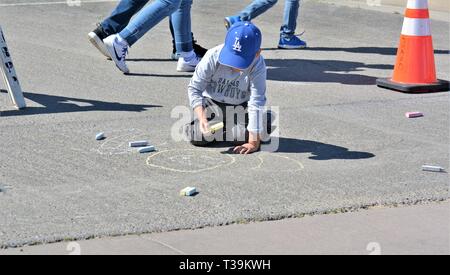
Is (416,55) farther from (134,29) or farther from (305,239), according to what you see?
(305,239)

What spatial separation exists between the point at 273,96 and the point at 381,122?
1.21m

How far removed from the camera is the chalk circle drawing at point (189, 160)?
21.1 feet

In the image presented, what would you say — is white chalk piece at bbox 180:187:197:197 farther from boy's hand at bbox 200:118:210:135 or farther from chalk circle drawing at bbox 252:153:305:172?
boy's hand at bbox 200:118:210:135

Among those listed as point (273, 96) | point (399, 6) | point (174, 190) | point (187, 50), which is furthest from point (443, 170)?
point (399, 6)

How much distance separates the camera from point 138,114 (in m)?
7.84

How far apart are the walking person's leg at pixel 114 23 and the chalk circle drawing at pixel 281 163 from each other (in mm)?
3196

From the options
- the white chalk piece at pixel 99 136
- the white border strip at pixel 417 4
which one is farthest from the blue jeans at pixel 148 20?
the white chalk piece at pixel 99 136

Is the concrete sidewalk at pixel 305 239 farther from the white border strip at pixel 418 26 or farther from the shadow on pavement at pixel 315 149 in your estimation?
the white border strip at pixel 418 26

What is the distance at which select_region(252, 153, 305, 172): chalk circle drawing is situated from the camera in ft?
21.1

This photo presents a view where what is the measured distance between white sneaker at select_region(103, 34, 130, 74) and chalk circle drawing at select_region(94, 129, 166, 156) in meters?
2.03

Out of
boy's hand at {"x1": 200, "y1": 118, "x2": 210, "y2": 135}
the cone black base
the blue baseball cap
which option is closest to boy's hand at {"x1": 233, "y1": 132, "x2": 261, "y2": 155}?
boy's hand at {"x1": 200, "y1": 118, "x2": 210, "y2": 135}

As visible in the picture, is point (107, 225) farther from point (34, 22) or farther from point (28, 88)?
point (34, 22)

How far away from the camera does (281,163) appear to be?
21.6 feet

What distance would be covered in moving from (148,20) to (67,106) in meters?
1.70
